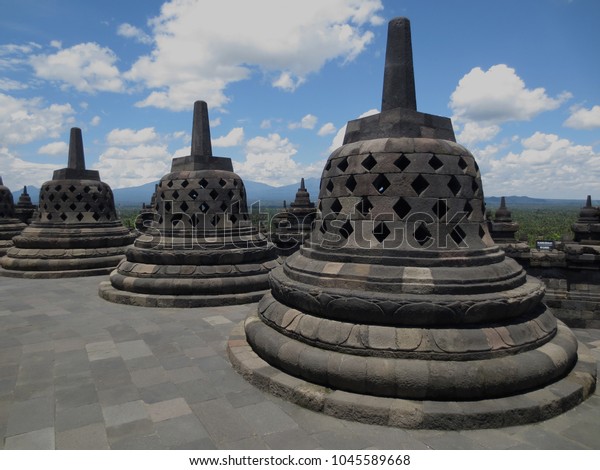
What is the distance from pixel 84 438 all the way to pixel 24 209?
897 inches

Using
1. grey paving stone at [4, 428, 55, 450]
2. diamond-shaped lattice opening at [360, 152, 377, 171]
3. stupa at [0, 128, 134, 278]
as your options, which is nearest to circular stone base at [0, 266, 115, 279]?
stupa at [0, 128, 134, 278]

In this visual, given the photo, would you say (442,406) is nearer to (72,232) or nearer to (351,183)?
(351,183)

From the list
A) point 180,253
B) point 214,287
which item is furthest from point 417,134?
point 180,253

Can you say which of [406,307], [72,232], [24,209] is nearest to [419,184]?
[406,307]

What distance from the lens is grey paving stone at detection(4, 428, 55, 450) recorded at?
3.29 metres

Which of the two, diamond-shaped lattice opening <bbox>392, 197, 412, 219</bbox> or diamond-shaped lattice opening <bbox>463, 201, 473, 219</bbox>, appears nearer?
diamond-shaped lattice opening <bbox>392, 197, 412, 219</bbox>

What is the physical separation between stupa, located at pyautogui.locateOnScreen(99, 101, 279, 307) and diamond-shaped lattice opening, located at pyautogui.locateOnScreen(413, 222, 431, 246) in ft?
15.4

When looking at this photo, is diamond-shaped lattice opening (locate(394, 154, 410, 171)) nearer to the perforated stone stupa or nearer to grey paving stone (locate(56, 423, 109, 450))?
the perforated stone stupa

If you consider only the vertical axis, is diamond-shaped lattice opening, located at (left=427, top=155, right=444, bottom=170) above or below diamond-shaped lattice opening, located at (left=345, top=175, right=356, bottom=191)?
above

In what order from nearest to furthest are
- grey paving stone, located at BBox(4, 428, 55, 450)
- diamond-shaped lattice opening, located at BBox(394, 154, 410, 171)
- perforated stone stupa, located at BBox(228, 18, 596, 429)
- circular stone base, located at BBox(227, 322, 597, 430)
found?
grey paving stone, located at BBox(4, 428, 55, 450)
circular stone base, located at BBox(227, 322, 597, 430)
perforated stone stupa, located at BBox(228, 18, 596, 429)
diamond-shaped lattice opening, located at BBox(394, 154, 410, 171)

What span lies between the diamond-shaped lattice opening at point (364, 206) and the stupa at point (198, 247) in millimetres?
4336

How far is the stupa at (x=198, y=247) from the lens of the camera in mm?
8391

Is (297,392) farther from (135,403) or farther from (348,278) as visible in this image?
(135,403)

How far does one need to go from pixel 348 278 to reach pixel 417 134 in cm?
196
